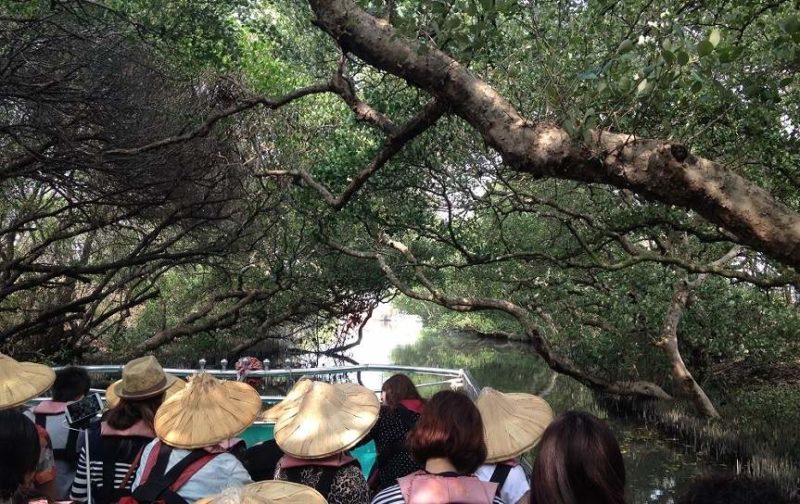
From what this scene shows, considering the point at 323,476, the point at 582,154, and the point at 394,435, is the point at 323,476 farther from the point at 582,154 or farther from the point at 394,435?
the point at 582,154

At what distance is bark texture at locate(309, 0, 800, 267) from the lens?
2.35 meters

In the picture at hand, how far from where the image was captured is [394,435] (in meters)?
3.01

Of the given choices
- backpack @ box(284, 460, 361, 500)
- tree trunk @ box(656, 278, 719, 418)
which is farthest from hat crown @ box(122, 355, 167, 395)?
tree trunk @ box(656, 278, 719, 418)

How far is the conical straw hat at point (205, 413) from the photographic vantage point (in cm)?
242

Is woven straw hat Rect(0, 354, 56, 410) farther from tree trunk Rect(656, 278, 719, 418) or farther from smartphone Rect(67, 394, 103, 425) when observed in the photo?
tree trunk Rect(656, 278, 719, 418)

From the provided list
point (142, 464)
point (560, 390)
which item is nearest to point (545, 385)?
point (560, 390)

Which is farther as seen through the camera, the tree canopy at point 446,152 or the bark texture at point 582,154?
the tree canopy at point 446,152

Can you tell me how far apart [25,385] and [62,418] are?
0.30 m

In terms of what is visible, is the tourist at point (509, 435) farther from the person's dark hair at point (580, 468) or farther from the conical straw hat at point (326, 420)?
the person's dark hair at point (580, 468)

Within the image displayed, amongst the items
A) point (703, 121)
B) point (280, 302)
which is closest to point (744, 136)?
point (703, 121)

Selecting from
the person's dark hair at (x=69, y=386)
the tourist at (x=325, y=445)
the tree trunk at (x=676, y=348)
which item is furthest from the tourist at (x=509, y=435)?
the tree trunk at (x=676, y=348)

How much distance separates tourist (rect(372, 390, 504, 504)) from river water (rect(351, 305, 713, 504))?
3.16 meters

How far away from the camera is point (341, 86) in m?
4.18

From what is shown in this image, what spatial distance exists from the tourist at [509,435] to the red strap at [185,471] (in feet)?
3.37
